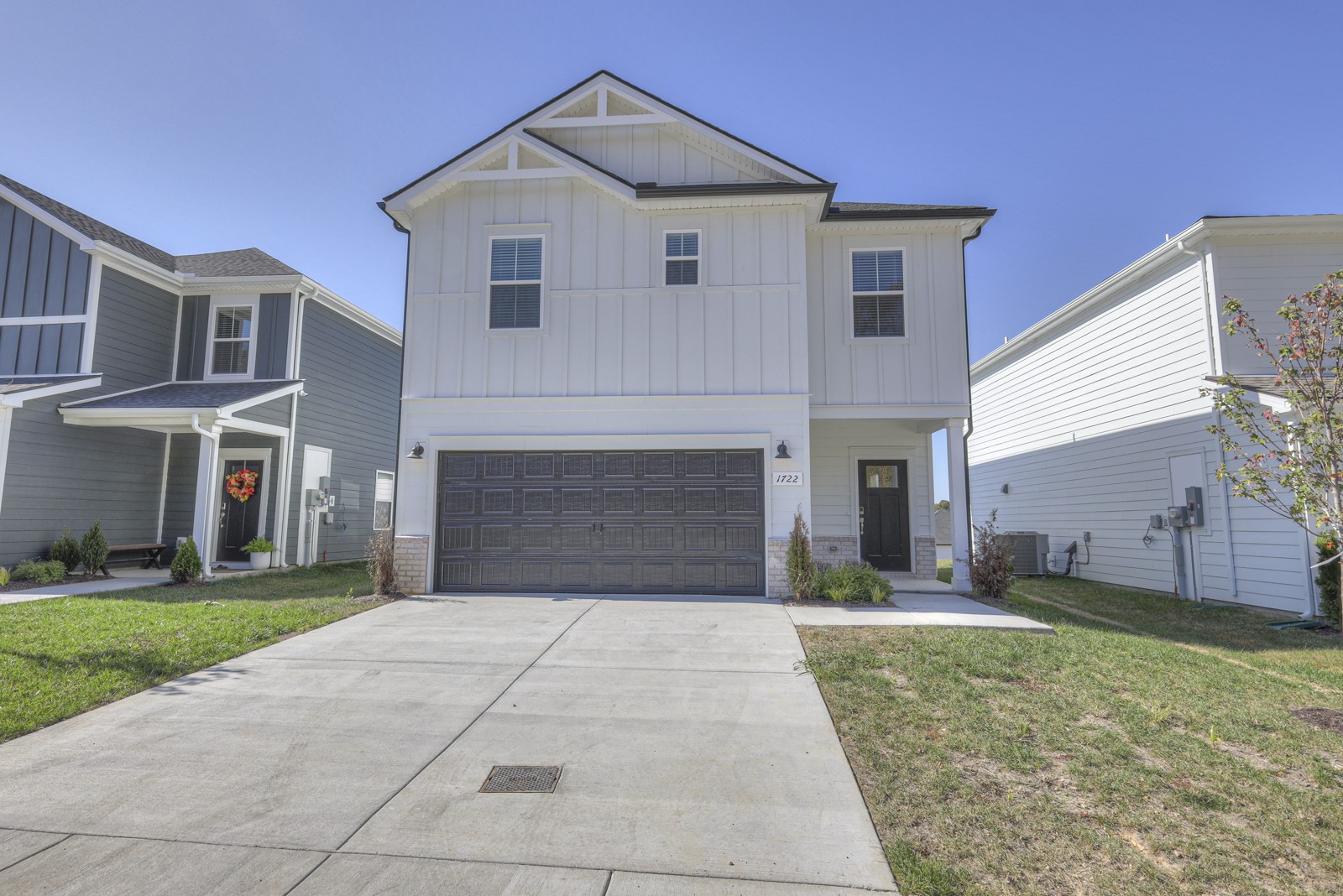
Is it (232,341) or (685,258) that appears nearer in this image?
(685,258)

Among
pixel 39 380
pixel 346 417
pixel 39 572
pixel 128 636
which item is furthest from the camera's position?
pixel 346 417

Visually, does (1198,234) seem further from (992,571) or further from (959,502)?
(992,571)

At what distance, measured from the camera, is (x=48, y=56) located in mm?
10406

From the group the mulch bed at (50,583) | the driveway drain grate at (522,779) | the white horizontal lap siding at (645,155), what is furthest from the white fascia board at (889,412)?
the mulch bed at (50,583)

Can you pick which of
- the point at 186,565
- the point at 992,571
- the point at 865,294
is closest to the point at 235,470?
→ the point at 186,565

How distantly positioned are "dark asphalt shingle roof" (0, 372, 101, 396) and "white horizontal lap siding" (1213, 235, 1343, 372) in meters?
18.6

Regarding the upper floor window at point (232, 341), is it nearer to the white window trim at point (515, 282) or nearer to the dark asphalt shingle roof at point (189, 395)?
the dark asphalt shingle roof at point (189, 395)

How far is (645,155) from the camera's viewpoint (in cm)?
1091

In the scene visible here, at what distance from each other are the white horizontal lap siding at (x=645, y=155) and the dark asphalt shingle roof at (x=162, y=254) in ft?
21.4

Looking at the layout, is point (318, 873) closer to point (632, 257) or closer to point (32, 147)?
point (632, 257)

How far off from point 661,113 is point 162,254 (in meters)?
11.3

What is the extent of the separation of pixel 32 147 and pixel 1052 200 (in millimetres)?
26154

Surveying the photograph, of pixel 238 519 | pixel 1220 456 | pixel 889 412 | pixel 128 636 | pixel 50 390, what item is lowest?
pixel 128 636

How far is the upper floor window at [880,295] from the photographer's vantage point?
35.9 feet
